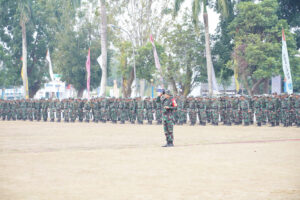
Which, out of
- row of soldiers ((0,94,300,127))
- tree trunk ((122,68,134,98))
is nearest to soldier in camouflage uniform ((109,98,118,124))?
row of soldiers ((0,94,300,127))

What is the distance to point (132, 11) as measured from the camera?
44062 mm

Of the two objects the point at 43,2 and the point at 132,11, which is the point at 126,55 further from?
the point at 43,2

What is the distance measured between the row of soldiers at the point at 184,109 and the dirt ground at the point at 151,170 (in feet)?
17.5

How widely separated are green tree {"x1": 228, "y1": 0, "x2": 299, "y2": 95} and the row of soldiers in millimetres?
10623

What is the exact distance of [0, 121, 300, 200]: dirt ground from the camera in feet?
22.2

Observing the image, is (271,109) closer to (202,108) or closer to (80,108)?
(202,108)

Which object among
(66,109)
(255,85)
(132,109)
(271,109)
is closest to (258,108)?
(271,109)

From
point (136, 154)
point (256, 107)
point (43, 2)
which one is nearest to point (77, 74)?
point (43, 2)

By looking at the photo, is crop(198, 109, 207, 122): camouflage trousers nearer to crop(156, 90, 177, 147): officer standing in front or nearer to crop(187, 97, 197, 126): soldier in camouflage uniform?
crop(187, 97, 197, 126): soldier in camouflage uniform

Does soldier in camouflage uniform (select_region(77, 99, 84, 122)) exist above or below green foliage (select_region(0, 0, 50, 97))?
below

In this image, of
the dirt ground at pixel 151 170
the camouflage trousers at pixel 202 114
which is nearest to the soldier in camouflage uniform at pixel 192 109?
the camouflage trousers at pixel 202 114

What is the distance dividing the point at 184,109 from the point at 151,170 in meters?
13.8

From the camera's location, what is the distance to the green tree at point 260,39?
110 ft

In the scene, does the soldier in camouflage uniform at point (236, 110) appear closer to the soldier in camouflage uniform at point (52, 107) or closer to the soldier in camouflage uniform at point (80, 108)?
the soldier in camouflage uniform at point (80, 108)
